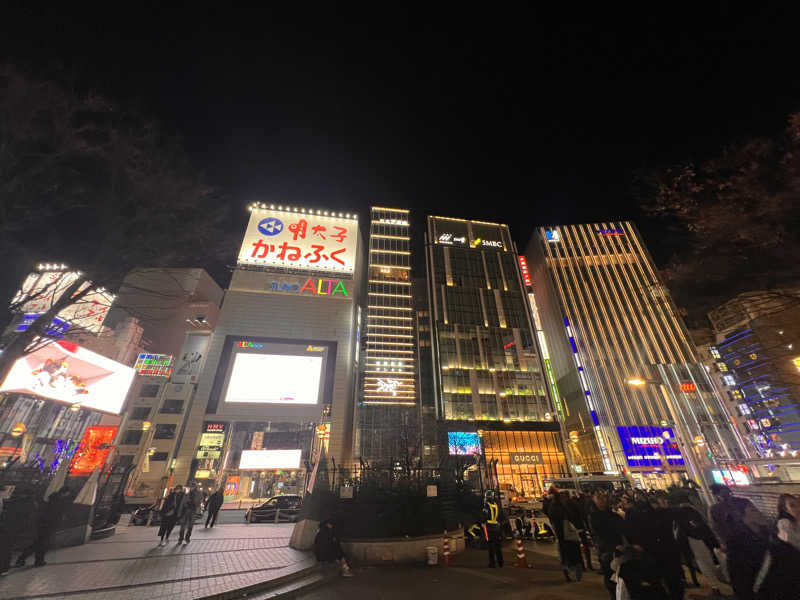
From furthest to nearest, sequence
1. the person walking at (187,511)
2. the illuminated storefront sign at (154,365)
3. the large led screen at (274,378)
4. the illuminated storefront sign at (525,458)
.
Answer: the illuminated storefront sign at (154,365) → the illuminated storefront sign at (525,458) → the large led screen at (274,378) → the person walking at (187,511)

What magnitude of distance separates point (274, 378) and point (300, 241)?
17368 millimetres

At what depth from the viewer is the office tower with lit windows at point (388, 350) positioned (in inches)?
1850

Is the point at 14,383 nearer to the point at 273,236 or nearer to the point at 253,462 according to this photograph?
the point at 253,462

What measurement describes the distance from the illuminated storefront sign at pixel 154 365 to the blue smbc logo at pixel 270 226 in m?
29.5

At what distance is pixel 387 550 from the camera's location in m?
9.08

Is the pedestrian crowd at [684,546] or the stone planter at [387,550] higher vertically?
the pedestrian crowd at [684,546]

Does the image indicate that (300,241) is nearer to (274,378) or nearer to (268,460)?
(274,378)

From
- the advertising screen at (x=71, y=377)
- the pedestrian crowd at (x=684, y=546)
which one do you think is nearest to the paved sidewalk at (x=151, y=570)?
the advertising screen at (x=71, y=377)

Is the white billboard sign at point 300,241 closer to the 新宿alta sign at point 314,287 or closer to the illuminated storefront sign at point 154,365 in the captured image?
the 新宿alta sign at point 314,287

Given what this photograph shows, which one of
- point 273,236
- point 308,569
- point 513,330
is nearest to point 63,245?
point 308,569

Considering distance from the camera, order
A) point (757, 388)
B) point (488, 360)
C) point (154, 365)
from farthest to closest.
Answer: point (757, 388)
point (488, 360)
point (154, 365)

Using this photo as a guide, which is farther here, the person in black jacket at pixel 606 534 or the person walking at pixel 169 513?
the person walking at pixel 169 513

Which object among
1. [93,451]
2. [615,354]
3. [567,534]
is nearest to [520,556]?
[567,534]

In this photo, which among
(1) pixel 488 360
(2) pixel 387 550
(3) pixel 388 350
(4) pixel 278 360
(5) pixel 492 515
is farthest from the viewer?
(1) pixel 488 360
